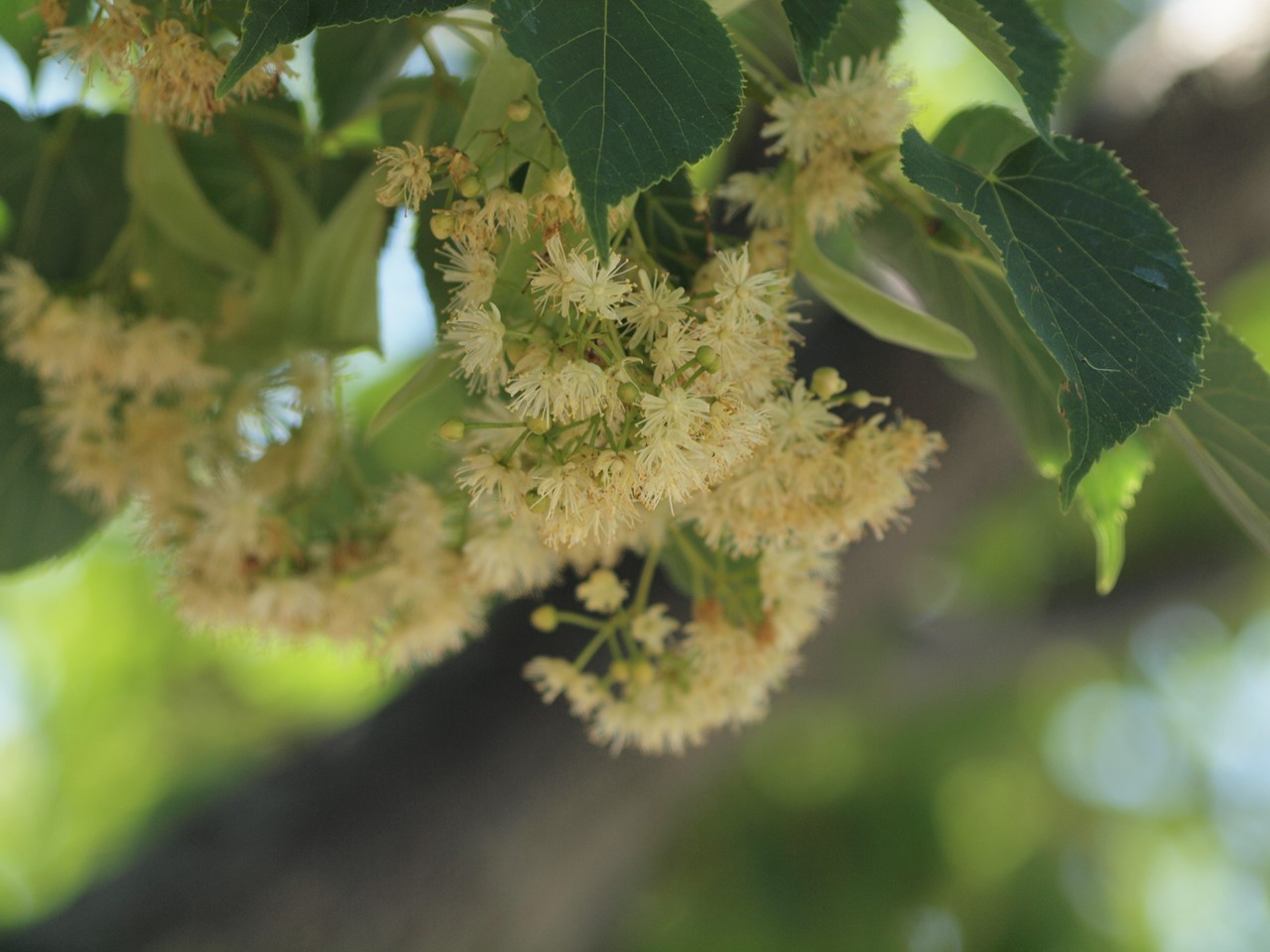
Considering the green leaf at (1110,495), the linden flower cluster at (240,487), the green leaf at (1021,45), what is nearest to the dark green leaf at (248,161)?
the linden flower cluster at (240,487)

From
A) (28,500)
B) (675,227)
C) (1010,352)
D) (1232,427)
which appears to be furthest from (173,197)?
(1232,427)

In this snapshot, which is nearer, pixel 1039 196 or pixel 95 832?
pixel 1039 196

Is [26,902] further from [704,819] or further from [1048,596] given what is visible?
[1048,596]

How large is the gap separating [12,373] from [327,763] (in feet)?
3.24

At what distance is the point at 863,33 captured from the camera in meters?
0.70

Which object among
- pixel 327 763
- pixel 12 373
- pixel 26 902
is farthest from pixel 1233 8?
pixel 26 902

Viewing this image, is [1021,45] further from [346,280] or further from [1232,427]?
[346,280]

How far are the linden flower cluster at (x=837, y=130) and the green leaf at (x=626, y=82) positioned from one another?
17 centimetres

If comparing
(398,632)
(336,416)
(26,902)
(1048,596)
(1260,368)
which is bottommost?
(26,902)

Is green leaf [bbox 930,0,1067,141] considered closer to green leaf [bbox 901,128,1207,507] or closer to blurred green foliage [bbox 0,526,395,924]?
green leaf [bbox 901,128,1207,507]

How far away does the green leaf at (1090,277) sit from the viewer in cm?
52

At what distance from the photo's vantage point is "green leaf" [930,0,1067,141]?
0.54 m

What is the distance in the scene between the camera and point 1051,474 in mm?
794

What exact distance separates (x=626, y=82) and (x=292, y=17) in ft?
0.54
